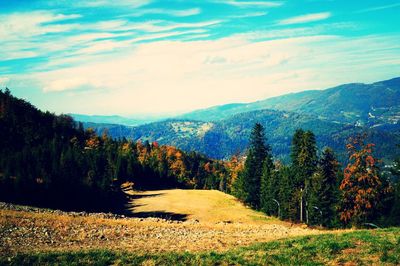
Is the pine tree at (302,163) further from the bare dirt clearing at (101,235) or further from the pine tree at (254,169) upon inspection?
the bare dirt clearing at (101,235)

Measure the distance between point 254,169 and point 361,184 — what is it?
3268 cm

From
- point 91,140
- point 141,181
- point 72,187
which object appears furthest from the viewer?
point 91,140

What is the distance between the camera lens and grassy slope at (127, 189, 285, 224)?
2534 inches

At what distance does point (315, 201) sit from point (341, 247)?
138 feet

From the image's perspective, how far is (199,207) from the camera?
245ft

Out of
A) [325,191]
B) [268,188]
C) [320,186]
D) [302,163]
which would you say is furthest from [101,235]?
[268,188]

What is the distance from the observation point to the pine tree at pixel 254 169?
257 ft

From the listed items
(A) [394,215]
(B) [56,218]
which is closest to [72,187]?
(B) [56,218]

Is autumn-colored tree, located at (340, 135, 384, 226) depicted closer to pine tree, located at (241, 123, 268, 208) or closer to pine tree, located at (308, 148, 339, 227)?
pine tree, located at (308, 148, 339, 227)

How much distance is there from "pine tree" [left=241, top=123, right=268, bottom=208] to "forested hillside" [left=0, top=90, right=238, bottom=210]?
30.8 metres

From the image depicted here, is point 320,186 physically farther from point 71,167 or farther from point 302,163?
point 71,167

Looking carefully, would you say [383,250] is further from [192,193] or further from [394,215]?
[192,193]

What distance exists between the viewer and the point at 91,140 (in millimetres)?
136375

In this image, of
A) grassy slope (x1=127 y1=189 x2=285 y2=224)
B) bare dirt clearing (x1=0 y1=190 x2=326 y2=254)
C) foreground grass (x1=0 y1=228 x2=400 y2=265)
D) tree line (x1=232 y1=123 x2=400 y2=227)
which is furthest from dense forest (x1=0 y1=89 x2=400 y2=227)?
foreground grass (x1=0 y1=228 x2=400 y2=265)
